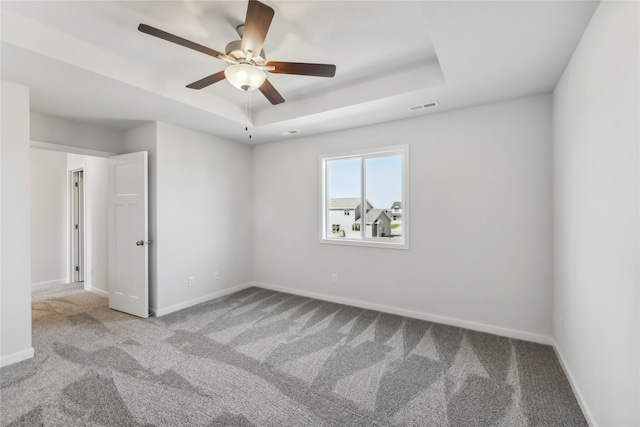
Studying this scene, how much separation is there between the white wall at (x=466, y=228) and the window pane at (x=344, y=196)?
200mm

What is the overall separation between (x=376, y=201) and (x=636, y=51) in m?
2.74

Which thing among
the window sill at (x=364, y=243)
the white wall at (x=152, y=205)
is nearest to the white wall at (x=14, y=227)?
the white wall at (x=152, y=205)

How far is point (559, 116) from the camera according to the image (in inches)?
97.2

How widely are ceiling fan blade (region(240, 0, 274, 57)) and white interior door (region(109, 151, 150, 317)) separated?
7.87ft

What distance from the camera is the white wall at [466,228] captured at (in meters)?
2.80

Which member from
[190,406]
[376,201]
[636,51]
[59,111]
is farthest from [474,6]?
[59,111]

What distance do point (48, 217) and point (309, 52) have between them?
5565 mm

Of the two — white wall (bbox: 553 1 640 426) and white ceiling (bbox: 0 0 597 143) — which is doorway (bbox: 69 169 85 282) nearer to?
white ceiling (bbox: 0 0 597 143)

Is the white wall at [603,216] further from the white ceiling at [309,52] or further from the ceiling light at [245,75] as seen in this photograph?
the ceiling light at [245,75]

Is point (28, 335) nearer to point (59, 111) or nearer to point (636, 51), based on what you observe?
point (59, 111)

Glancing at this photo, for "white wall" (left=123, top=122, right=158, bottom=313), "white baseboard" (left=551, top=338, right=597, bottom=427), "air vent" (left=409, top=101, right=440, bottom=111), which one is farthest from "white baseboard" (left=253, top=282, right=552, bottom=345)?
"air vent" (left=409, top=101, right=440, bottom=111)

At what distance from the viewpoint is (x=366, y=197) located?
393 cm

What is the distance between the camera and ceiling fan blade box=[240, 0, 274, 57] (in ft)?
5.02

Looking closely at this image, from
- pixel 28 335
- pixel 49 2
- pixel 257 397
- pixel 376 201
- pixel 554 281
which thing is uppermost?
pixel 49 2
